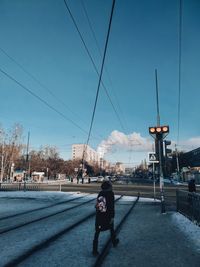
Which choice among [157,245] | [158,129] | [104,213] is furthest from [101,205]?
[158,129]

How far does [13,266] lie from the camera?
4.86m

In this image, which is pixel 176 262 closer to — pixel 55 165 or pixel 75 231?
pixel 75 231

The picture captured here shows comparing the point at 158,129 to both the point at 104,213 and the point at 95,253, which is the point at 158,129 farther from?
the point at 95,253

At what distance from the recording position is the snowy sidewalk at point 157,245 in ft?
17.2

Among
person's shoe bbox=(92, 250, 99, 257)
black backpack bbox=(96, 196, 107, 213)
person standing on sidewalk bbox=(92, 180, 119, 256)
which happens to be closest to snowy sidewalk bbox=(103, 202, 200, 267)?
person's shoe bbox=(92, 250, 99, 257)

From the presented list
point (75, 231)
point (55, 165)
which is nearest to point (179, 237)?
point (75, 231)

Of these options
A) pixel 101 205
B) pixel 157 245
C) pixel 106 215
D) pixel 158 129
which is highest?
pixel 158 129

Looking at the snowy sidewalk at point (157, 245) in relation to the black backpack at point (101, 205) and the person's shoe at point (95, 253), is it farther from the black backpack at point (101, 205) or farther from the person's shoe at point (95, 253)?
the black backpack at point (101, 205)

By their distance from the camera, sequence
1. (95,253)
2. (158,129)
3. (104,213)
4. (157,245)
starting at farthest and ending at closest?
(158,129)
(157,245)
(104,213)
(95,253)

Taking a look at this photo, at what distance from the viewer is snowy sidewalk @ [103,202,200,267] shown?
5.25m

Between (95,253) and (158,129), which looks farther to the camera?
(158,129)

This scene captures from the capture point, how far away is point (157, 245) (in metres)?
6.57

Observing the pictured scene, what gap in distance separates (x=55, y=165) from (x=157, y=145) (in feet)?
273

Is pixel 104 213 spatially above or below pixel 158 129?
below
